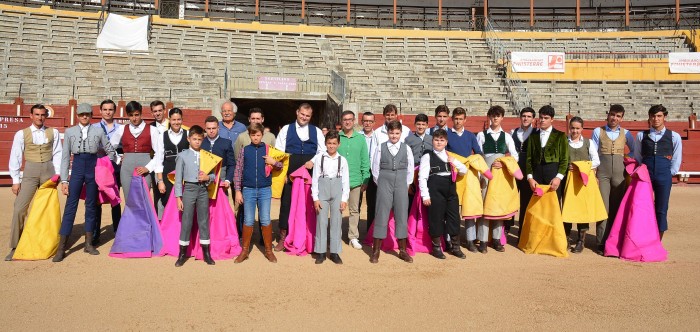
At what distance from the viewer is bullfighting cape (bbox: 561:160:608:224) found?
4957 millimetres

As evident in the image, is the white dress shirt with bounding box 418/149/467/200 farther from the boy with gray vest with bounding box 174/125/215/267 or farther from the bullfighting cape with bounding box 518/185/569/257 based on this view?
the boy with gray vest with bounding box 174/125/215/267

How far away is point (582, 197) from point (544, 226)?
1.79 feet

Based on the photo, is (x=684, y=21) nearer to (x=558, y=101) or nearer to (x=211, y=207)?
(x=558, y=101)

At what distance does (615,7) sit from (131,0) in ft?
78.5

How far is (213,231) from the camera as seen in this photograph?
4711mm

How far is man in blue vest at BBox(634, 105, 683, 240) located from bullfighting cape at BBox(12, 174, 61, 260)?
612cm

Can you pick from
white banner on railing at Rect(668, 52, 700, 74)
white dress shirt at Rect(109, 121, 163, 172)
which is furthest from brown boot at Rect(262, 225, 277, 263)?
white banner on railing at Rect(668, 52, 700, 74)

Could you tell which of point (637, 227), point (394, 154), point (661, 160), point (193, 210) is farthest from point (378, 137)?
point (661, 160)

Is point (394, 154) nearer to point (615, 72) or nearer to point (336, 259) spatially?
point (336, 259)

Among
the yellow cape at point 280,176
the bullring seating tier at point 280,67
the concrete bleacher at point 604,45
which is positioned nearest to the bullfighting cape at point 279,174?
the yellow cape at point 280,176

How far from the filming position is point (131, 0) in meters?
21.2

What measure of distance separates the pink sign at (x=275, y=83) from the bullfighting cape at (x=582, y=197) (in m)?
10.4

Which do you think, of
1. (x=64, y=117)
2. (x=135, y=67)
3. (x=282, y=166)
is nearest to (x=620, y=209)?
(x=282, y=166)

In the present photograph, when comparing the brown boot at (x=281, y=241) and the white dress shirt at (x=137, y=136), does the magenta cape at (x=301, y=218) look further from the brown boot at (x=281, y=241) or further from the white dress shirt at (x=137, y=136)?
the white dress shirt at (x=137, y=136)
